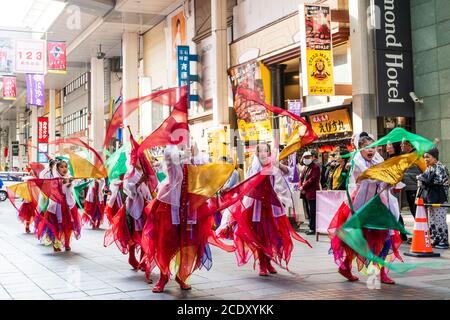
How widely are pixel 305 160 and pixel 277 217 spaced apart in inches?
205

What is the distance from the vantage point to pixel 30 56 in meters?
21.4

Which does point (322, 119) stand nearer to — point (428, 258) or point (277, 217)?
point (428, 258)

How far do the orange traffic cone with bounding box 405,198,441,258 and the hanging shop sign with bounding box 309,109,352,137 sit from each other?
704 cm

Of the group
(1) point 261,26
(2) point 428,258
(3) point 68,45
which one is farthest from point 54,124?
(2) point 428,258

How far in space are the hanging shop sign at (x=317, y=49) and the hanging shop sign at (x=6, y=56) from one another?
40.0ft

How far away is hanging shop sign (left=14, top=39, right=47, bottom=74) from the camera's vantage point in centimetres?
2114

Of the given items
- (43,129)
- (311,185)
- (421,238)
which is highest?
(43,129)

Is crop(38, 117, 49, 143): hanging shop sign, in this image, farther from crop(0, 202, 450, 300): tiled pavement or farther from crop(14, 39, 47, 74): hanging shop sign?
crop(0, 202, 450, 300): tiled pavement

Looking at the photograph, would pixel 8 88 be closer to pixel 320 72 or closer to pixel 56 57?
pixel 56 57

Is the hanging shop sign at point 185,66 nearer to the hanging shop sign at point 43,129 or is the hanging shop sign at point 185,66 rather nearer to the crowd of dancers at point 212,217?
the crowd of dancers at point 212,217

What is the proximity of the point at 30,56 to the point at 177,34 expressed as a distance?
6717 millimetres

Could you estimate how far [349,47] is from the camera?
14859 millimetres

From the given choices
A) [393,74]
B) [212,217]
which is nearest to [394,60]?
[393,74]

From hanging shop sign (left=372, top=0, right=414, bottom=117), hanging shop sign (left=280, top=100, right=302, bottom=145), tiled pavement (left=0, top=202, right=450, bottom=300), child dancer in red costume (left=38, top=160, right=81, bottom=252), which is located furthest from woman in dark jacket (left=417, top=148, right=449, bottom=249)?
hanging shop sign (left=280, top=100, right=302, bottom=145)
